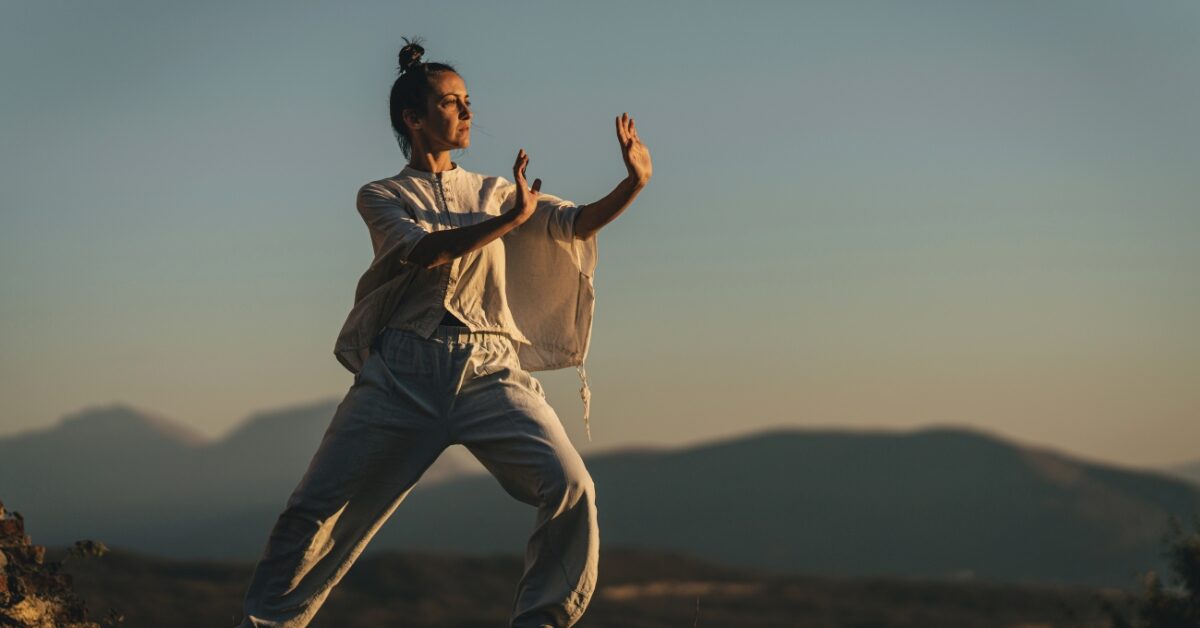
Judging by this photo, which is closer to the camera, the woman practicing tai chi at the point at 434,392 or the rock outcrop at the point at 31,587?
the woman practicing tai chi at the point at 434,392

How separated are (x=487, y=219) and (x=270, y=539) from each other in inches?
50.8

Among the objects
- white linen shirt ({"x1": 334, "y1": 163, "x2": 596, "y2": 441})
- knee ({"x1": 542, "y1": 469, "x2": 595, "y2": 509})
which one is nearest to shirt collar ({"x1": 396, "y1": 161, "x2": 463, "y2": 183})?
white linen shirt ({"x1": 334, "y1": 163, "x2": 596, "y2": 441})

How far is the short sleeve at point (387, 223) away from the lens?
516 centimetres

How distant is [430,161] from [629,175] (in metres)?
0.73

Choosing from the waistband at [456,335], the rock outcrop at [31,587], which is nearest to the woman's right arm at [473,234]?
the waistband at [456,335]

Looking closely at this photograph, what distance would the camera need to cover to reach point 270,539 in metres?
5.25

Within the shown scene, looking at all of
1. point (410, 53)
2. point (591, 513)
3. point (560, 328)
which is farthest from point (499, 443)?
point (410, 53)

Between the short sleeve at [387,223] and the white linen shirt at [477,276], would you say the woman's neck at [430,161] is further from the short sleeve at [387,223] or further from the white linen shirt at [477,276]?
the short sleeve at [387,223]

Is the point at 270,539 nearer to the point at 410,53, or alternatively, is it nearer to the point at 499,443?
the point at 499,443

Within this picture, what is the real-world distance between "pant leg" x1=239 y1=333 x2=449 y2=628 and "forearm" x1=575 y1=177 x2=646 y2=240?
2.50ft

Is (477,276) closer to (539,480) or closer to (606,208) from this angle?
(606,208)

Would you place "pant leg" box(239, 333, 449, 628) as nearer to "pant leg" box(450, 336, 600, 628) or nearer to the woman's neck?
"pant leg" box(450, 336, 600, 628)

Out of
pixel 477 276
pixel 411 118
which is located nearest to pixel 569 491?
pixel 477 276

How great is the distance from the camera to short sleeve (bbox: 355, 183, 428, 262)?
5.16 m
